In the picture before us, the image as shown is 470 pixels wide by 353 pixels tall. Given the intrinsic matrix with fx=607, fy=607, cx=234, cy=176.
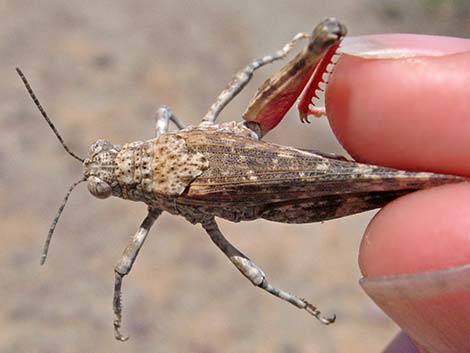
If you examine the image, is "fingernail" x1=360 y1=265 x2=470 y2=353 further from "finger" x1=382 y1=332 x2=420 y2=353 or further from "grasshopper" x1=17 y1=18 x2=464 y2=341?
"finger" x1=382 y1=332 x2=420 y2=353

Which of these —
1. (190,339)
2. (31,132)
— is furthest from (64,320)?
(31,132)

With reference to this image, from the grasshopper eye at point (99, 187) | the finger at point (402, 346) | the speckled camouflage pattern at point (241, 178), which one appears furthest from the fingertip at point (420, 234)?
the grasshopper eye at point (99, 187)

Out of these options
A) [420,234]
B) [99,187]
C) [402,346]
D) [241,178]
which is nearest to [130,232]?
[99,187]

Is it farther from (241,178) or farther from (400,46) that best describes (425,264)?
(400,46)

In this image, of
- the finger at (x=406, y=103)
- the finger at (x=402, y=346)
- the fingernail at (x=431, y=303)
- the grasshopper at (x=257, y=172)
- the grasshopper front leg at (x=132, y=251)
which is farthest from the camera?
the finger at (x=402, y=346)

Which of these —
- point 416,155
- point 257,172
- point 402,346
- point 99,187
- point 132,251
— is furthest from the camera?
point 402,346

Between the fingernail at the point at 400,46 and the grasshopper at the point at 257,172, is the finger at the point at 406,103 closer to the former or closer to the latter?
the fingernail at the point at 400,46
